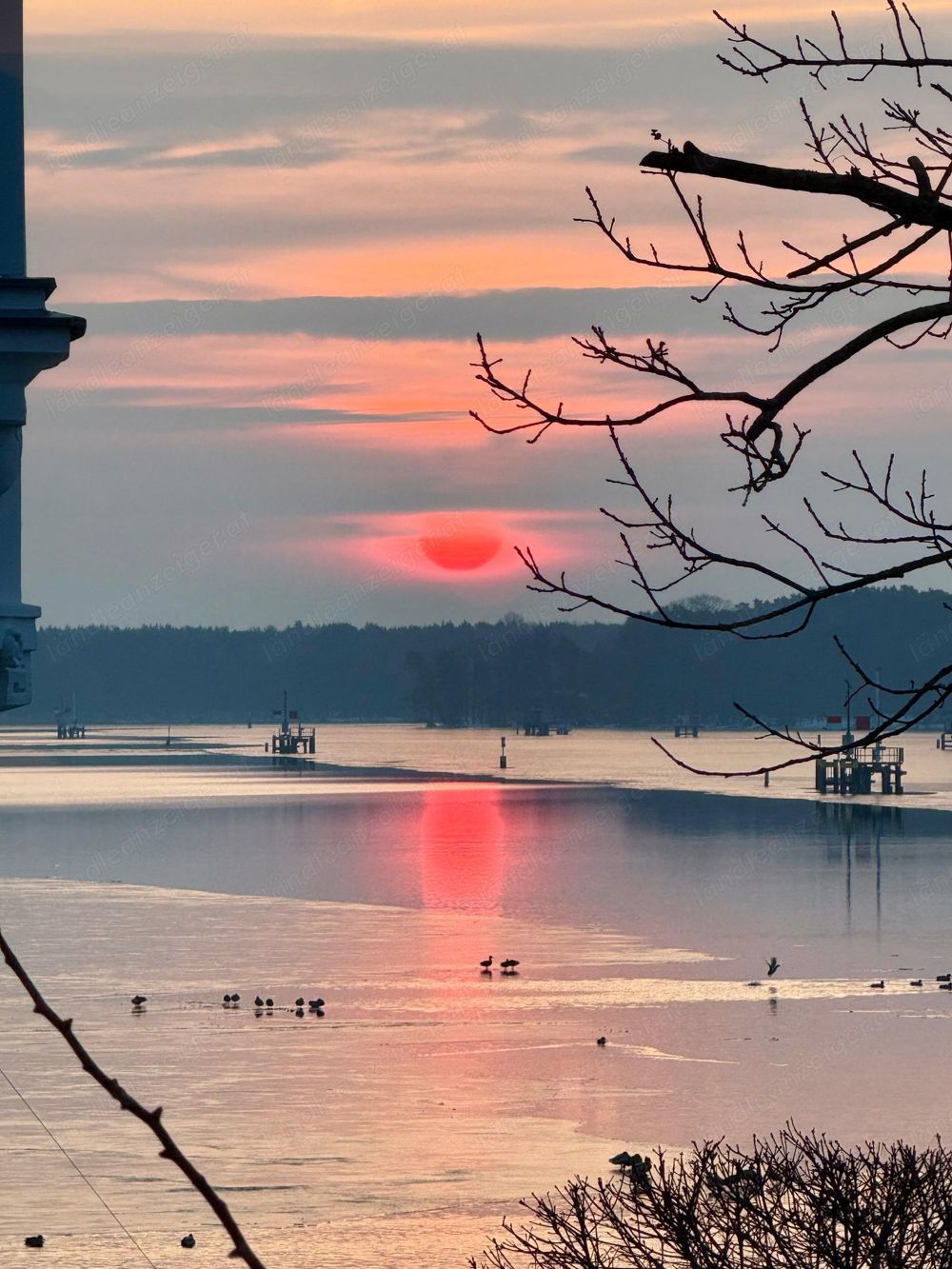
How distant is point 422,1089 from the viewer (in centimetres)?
3247

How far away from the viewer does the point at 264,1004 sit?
40500mm

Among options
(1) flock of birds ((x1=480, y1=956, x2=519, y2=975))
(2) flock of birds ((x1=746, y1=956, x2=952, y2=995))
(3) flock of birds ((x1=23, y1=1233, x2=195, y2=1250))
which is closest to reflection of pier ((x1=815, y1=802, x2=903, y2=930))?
(2) flock of birds ((x1=746, y1=956, x2=952, y2=995))

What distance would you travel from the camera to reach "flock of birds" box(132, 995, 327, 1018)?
40.1 m

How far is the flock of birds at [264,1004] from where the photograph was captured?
40094 millimetres

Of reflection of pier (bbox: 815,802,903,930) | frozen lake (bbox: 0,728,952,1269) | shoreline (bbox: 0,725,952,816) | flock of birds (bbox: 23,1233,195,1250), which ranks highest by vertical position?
shoreline (bbox: 0,725,952,816)

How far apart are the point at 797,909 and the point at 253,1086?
108 feet

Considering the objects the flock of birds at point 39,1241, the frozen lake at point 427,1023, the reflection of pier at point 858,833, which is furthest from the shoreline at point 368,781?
the flock of birds at point 39,1241

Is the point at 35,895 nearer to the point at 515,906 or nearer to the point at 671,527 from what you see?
the point at 515,906

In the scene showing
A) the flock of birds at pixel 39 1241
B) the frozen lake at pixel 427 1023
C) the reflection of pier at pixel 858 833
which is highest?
the reflection of pier at pixel 858 833

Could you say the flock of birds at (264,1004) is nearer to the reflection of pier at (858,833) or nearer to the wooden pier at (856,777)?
the reflection of pier at (858,833)

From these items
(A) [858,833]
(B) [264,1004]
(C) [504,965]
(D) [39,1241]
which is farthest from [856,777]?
(D) [39,1241]

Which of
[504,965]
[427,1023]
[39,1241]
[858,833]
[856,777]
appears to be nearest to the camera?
[39,1241]

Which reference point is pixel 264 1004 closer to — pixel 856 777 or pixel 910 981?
pixel 910 981

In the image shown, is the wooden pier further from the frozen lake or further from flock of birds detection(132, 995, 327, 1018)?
flock of birds detection(132, 995, 327, 1018)
